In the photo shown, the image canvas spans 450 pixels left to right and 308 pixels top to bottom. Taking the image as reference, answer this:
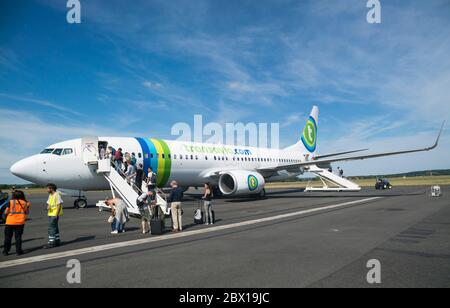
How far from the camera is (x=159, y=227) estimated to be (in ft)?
32.7

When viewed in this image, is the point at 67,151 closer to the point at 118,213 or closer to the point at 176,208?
the point at 118,213

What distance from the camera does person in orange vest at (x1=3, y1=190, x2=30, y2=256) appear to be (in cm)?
752

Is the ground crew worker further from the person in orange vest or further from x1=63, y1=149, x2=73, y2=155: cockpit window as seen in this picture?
x1=63, y1=149, x2=73, y2=155: cockpit window

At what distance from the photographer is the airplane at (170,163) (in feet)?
56.0

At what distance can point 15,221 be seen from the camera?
25.1 ft

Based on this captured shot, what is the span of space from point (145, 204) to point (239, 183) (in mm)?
11471

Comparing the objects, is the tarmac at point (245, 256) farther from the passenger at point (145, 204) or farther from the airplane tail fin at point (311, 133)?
the airplane tail fin at point (311, 133)

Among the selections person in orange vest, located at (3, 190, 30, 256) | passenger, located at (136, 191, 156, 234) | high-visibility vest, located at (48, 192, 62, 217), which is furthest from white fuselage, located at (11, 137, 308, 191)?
person in orange vest, located at (3, 190, 30, 256)

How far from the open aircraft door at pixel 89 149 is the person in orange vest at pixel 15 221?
31.2ft

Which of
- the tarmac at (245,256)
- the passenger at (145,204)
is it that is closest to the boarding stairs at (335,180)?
the tarmac at (245,256)

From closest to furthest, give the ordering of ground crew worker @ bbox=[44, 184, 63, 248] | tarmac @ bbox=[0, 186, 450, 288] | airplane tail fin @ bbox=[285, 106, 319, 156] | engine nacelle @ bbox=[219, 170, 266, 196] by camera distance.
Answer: tarmac @ bbox=[0, 186, 450, 288], ground crew worker @ bbox=[44, 184, 63, 248], engine nacelle @ bbox=[219, 170, 266, 196], airplane tail fin @ bbox=[285, 106, 319, 156]
